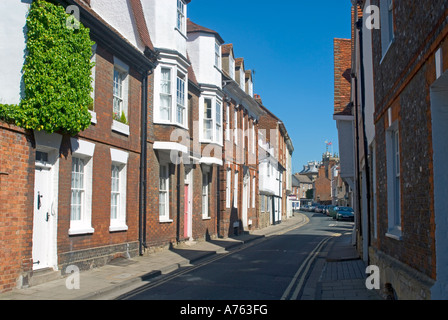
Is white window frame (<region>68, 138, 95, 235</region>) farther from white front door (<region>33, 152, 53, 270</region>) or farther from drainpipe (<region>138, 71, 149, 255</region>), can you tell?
drainpipe (<region>138, 71, 149, 255</region>)

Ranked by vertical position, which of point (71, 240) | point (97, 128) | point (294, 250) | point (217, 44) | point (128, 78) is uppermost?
point (217, 44)

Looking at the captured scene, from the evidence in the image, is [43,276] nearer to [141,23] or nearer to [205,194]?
[141,23]

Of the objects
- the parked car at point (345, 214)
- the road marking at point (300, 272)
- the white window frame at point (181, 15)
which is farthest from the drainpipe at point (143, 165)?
the parked car at point (345, 214)

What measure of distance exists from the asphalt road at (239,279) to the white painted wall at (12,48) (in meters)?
4.78

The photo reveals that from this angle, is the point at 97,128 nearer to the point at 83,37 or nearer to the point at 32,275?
the point at 83,37

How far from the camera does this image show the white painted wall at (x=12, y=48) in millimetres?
9278

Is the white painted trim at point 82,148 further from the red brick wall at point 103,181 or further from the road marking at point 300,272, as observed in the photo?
the road marking at point 300,272

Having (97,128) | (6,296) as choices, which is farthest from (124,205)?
(6,296)

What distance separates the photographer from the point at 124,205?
14539 mm

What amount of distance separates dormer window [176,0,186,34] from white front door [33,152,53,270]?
932 cm

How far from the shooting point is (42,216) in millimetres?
10523

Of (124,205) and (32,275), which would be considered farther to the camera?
(124,205)

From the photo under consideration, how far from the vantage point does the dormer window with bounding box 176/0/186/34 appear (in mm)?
18016
